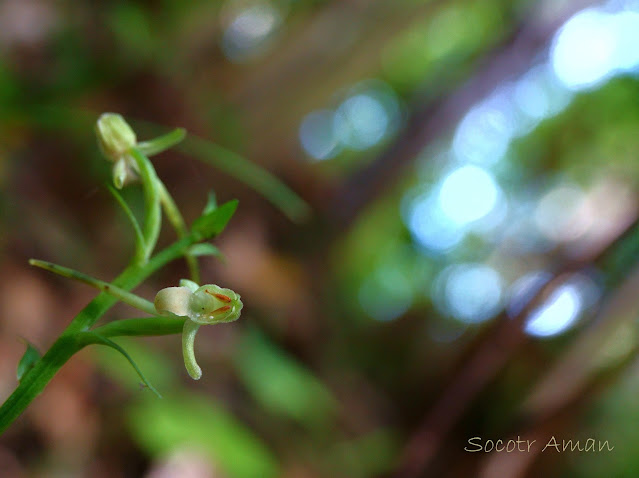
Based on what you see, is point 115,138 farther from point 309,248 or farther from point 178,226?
point 309,248

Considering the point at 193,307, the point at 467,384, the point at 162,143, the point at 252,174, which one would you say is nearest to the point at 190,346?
the point at 193,307

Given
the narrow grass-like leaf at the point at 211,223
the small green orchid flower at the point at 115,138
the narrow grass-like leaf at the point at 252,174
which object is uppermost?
the narrow grass-like leaf at the point at 252,174

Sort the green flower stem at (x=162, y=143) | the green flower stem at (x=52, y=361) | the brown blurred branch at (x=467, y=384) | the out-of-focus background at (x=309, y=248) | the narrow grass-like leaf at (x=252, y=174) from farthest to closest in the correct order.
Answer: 1. the narrow grass-like leaf at (x=252, y=174)
2. the brown blurred branch at (x=467, y=384)
3. the out-of-focus background at (x=309, y=248)
4. the green flower stem at (x=162, y=143)
5. the green flower stem at (x=52, y=361)

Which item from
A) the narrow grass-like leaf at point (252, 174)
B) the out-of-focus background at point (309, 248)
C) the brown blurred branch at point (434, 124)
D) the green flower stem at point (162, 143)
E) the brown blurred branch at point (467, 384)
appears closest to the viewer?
the green flower stem at point (162, 143)

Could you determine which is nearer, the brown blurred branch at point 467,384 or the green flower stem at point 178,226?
the green flower stem at point 178,226

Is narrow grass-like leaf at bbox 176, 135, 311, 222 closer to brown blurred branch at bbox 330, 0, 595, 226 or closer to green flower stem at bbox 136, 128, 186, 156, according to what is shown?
brown blurred branch at bbox 330, 0, 595, 226

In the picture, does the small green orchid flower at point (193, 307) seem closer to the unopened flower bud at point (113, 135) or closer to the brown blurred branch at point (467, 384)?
the unopened flower bud at point (113, 135)

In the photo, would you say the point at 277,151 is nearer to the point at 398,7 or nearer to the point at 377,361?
the point at 398,7

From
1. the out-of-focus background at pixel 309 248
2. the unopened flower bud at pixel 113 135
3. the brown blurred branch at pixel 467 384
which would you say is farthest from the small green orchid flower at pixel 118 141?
the brown blurred branch at pixel 467 384
